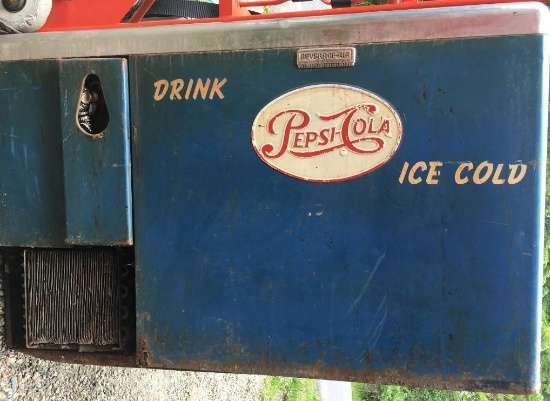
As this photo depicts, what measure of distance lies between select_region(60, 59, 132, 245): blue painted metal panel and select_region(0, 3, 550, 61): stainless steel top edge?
0.08 m

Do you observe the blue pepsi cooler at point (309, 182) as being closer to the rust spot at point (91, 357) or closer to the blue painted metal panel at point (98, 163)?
the blue painted metal panel at point (98, 163)

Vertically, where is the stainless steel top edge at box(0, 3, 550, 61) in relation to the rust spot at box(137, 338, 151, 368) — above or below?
above

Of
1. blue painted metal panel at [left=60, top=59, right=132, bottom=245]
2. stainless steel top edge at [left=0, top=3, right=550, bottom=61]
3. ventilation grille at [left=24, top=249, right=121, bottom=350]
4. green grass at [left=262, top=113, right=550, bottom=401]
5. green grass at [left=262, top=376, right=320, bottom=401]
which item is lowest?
green grass at [left=262, top=113, right=550, bottom=401]

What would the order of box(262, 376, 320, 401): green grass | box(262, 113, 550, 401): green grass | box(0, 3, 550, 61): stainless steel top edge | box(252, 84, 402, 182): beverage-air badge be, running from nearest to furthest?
1. box(0, 3, 550, 61): stainless steel top edge
2. box(252, 84, 402, 182): beverage-air badge
3. box(262, 376, 320, 401): green grass
4. box(262, 113, 550, 401): green grass

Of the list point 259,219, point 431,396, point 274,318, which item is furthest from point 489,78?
point 431,396

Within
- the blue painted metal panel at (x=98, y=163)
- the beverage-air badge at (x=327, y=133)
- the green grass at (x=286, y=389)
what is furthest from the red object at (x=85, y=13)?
the green grass at (x=286, y=389)

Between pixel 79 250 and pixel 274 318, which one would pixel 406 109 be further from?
pixel 79 250

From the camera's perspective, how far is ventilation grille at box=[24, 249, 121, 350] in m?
2.10

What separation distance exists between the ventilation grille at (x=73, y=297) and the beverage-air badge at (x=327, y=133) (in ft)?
2.73

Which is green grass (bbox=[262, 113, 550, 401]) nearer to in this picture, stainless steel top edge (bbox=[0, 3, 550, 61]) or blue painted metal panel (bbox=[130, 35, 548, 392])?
blue painted metal panel (bbox=[130, 35, 548, 392])

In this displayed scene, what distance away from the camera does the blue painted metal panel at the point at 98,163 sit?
185cm

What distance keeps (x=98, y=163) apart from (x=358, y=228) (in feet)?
3.07

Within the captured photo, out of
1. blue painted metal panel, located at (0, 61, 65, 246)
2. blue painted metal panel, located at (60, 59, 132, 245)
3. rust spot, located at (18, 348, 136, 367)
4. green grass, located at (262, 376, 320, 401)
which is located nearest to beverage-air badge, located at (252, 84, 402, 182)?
blue painted metal panel, located at (60, 59, 132, 245)

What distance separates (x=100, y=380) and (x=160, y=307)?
1445 mm
